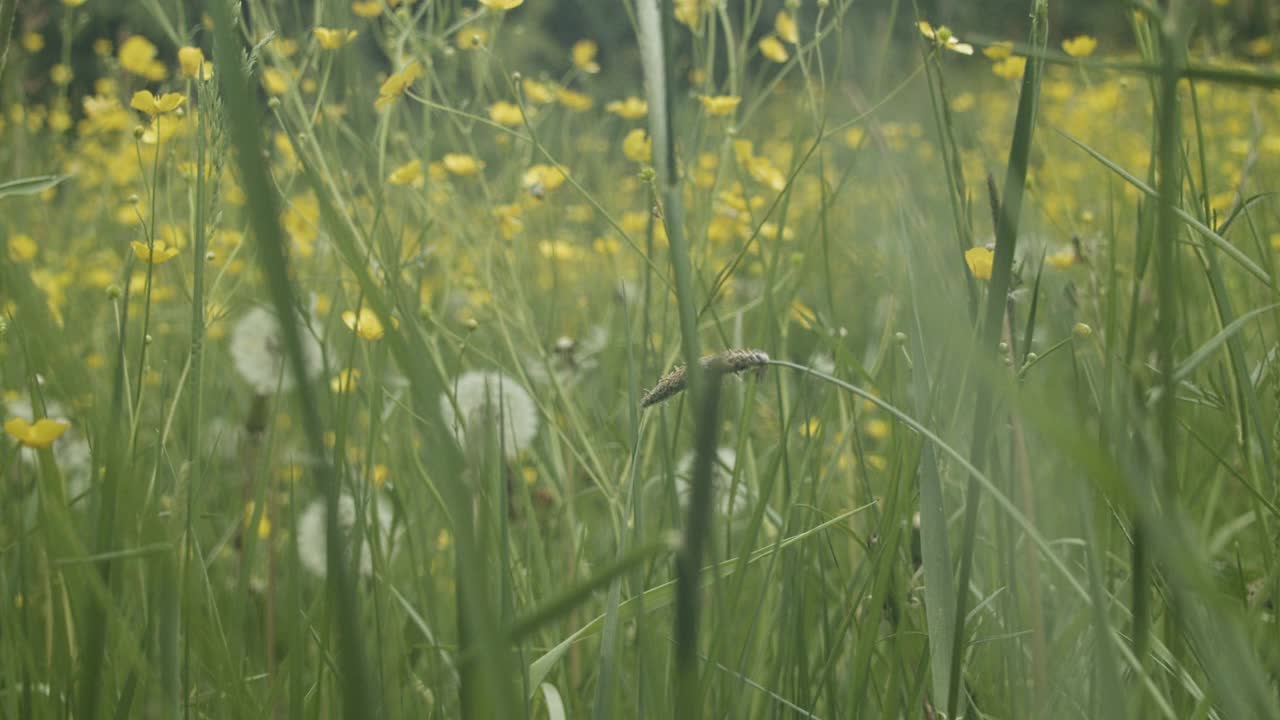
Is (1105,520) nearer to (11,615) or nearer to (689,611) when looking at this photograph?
(689,611)

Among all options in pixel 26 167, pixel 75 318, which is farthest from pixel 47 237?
pixel 75 318

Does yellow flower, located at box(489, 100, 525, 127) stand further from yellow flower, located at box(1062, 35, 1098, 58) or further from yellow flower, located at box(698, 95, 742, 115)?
yellow flower, located at box(1062, 35, 1098, 58)

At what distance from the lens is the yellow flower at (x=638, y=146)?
3.56 ft

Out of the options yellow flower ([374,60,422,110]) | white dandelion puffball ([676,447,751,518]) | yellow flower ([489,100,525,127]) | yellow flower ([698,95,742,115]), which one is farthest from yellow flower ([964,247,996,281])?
yellow flower ([489,100,525,127])

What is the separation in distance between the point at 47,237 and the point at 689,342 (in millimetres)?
2617

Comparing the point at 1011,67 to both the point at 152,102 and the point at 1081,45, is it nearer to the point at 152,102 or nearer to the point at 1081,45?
the point at 1081,45

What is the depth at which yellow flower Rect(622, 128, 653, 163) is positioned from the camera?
1.09 meters

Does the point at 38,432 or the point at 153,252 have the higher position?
the point at 153,252

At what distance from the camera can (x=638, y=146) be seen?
1107mm

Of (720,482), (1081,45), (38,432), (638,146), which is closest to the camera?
(38,432)

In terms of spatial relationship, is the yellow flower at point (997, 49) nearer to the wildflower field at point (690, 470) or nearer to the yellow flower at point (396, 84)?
the wildflower field at point (690, 470)

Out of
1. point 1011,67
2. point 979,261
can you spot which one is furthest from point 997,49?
point 1011,67

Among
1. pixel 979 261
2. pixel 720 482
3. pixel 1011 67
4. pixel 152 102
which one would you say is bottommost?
pixel 720 482

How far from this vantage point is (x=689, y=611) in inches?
8.2
